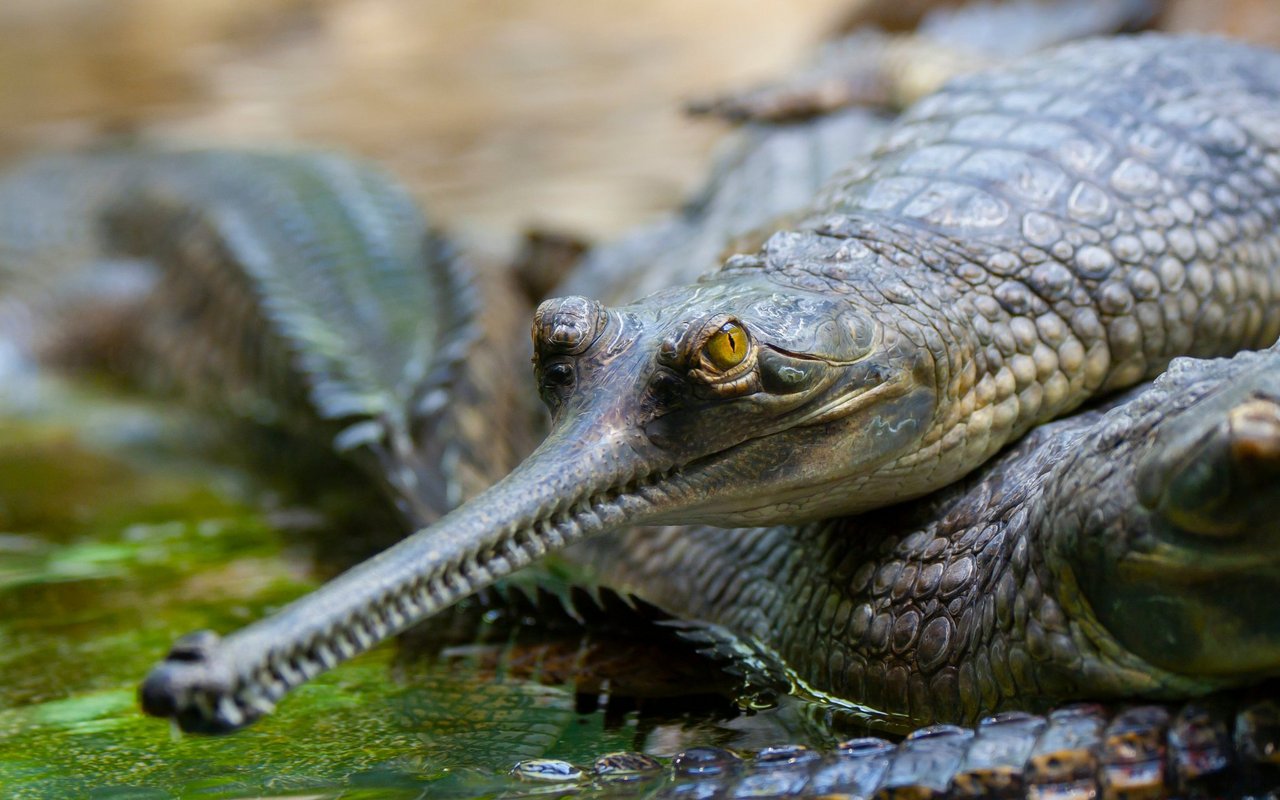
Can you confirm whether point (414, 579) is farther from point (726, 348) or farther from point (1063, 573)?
point (1063, 573)

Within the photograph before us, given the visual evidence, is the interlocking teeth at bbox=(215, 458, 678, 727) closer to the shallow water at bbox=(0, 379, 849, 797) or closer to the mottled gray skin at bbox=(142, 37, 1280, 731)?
the mottled gray skin at bbox=(142, 37, 1280, 731)

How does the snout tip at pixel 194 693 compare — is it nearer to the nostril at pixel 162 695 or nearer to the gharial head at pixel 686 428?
the nostril at pixel 162 695

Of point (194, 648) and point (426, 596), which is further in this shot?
point (426, 596)

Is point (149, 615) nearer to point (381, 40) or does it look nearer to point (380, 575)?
point (380, 575)

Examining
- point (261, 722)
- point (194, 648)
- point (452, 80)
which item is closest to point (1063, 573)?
point (194, 648)

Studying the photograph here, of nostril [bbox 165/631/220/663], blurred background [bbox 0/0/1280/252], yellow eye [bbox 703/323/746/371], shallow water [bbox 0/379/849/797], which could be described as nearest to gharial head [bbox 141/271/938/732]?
yellow eye [bbox 703/323/746/371]

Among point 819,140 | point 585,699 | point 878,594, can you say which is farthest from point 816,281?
point 819,140

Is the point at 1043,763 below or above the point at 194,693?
below

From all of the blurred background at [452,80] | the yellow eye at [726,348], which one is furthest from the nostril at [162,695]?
the blurred background at [452,80]
